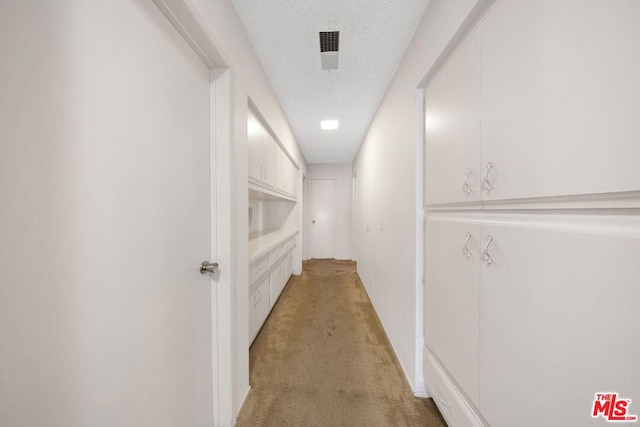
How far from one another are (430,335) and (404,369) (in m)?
0.56

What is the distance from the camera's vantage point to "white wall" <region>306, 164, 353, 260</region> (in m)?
5.81

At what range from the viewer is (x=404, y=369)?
1730 mm

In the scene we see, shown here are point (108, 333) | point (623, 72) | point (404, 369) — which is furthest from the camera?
point (404, 369)

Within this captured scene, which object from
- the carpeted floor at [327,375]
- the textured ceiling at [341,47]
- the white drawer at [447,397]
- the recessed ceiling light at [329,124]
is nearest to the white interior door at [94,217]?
the carpeted floor at [327,375]

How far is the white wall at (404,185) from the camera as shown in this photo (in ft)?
4.11

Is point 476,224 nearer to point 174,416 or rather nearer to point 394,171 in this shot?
point 394,171

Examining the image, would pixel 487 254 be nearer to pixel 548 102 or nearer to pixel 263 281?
pixel 548 102

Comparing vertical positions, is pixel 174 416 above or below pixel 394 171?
below

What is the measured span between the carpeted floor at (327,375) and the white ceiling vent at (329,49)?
239 cm

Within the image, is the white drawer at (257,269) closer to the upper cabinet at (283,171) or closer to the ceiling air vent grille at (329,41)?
the upper cabinet at (283,171)

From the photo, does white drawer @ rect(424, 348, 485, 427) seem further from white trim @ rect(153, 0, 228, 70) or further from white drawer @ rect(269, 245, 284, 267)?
white trim @ rect(153, 0, 228, 70)

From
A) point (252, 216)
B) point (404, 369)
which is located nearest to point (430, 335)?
point (404, 369)

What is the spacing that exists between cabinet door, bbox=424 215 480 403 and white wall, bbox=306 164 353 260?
441 cm

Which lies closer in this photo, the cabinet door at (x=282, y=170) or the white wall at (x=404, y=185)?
the white wall at (x=404, y=185)
